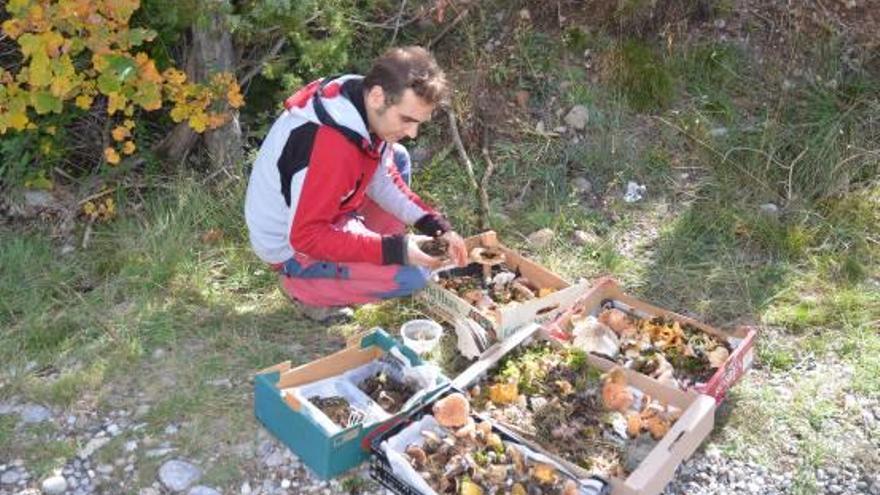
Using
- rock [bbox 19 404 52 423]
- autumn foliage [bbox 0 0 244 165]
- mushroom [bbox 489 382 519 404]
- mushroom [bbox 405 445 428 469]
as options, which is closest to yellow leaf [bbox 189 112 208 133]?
autumn foliage [bbox 0 0 244 165]

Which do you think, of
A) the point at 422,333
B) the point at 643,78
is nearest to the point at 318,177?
the point at 422,333

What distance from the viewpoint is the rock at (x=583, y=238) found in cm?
423

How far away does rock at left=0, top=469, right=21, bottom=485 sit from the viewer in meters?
Answer: 2.82

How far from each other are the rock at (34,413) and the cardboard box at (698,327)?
1.78 metres

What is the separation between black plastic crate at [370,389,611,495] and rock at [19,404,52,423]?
1.19 meters

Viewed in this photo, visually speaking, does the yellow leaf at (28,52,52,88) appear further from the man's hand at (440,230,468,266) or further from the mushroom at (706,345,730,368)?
the mushroom at (706,345,730,368)

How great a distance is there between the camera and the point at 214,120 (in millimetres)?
4113

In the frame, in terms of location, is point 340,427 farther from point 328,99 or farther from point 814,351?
point 814,351

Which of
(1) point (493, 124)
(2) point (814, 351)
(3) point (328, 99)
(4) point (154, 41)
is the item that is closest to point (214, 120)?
(4) point (154, 41)

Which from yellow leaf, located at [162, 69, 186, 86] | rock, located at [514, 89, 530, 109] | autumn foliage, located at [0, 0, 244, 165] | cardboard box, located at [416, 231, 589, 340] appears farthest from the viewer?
rock, located at [514, 89, 530, 109]

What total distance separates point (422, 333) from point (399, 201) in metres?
0.56

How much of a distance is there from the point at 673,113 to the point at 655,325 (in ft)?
6.40

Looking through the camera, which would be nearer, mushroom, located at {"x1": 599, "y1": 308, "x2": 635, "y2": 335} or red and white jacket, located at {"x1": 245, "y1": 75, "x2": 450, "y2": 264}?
red and white jacket, located at {"x1": 245, "y1": 75, "x2": 450, "y2": 264}

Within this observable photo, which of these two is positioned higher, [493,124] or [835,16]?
[835,16]
